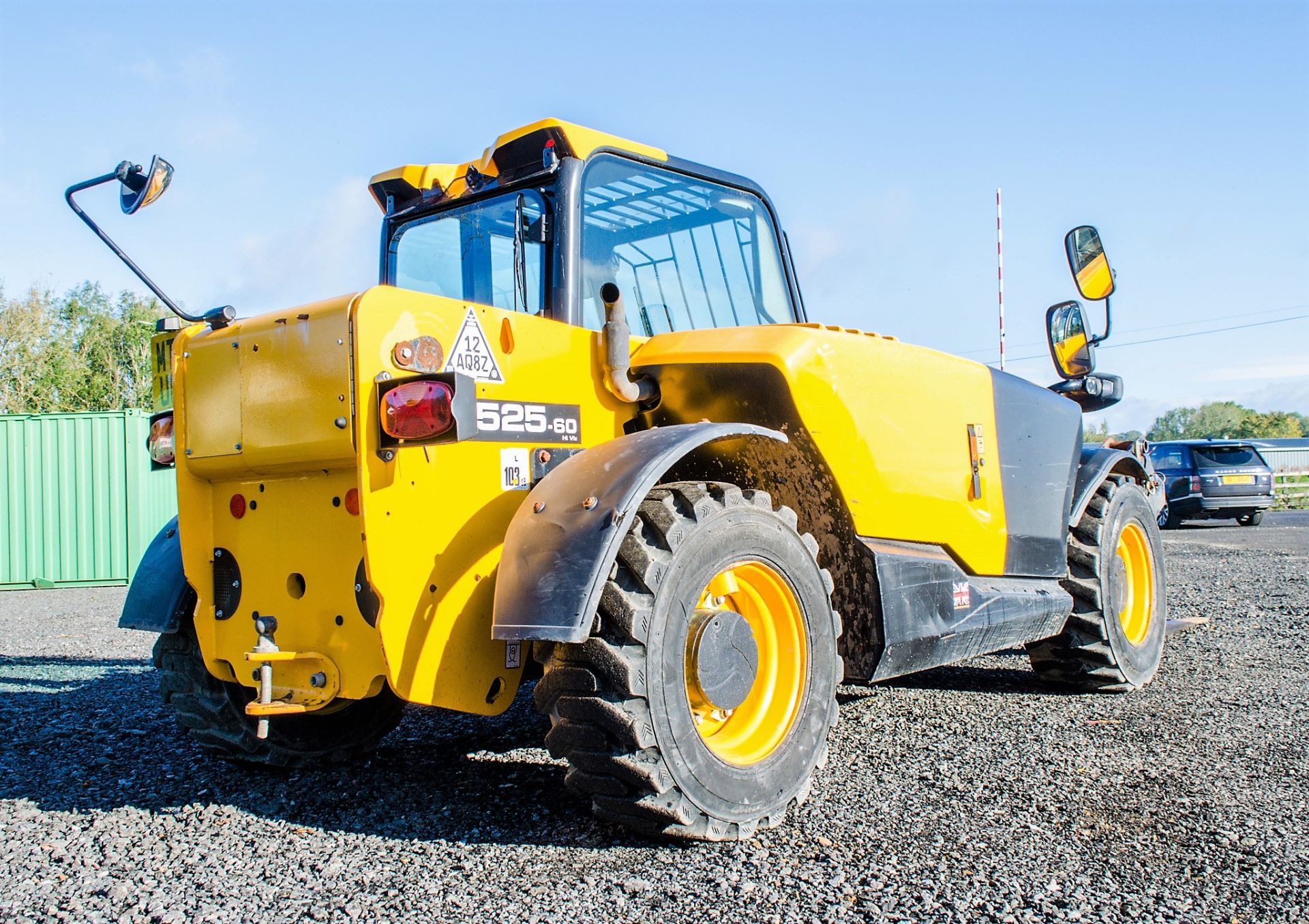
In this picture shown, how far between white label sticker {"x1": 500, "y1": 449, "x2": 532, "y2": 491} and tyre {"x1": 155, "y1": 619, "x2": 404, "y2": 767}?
128cm

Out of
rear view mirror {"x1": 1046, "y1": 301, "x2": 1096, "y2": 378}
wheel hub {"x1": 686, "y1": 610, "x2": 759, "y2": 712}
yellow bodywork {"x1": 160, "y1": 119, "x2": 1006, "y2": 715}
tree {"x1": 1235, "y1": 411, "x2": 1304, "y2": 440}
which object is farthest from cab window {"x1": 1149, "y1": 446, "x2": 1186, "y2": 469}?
tree {"x1": 1235, "y1": 411, "x2": 1304, "y2": 440}

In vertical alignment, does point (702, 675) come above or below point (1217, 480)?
below

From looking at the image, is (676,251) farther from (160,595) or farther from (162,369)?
(160,595)

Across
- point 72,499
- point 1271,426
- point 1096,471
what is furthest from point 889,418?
point 1271,426

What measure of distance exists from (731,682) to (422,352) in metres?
1.47

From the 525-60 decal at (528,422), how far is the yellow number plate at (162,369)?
1322 millimetres

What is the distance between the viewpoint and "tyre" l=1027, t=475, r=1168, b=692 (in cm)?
Result: 548

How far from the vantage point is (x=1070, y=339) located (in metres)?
5.30

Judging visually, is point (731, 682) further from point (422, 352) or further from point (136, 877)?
point (136, 877)

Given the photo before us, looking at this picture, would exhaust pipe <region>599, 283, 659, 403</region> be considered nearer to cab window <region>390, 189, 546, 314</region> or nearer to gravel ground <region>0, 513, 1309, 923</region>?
cab window <region>390, 189, 546, 314</region>

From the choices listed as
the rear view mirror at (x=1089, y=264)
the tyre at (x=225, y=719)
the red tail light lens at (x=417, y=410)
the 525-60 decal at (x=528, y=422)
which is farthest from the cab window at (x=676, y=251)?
the tyre at (x=225, y=719)

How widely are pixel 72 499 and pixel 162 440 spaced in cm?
1175

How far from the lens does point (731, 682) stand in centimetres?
340

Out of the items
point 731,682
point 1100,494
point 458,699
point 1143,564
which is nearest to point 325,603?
point 458,699
